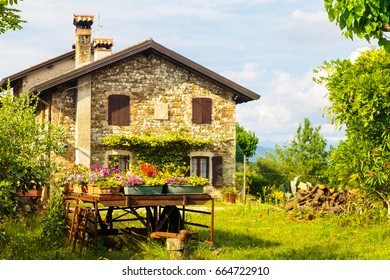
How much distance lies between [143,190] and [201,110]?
15151mm

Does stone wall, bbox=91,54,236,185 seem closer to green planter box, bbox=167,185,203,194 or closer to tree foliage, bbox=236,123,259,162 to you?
tree foliage, bbox=236,123,259,162

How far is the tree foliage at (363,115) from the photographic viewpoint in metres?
15.6

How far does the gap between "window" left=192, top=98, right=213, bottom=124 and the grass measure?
894 cm

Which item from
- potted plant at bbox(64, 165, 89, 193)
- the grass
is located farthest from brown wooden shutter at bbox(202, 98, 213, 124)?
potted plant at bbox(64, 165, 89, 193)

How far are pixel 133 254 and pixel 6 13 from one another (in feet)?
19.5

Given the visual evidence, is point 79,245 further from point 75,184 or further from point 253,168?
point 253,168

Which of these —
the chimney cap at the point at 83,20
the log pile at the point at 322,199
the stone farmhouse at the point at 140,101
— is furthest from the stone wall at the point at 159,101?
the log pile at the point at 322,199

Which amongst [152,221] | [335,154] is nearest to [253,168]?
[335,154]

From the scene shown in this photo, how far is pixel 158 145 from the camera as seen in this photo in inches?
971

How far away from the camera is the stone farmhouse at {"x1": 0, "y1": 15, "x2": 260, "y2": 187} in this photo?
24188 millimetres

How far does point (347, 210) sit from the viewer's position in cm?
1667

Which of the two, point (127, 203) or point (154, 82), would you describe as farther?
point (154, 82)

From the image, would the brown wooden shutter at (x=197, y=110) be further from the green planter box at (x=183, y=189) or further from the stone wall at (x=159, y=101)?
the green planter box at (x=183, y=189)

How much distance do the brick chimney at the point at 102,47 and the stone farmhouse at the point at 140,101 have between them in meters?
0.89
